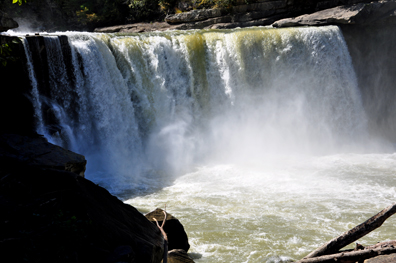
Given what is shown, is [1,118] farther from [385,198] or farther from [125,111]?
[385,198]

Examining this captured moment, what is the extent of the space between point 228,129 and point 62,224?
11129 millimetres

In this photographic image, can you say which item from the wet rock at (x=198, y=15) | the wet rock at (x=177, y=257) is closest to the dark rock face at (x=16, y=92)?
the wet rock at (x=177, y=257)

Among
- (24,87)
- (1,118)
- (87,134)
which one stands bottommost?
(87,134)

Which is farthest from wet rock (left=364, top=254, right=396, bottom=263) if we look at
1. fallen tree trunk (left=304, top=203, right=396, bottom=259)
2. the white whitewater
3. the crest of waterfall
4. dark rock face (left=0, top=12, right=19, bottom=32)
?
dark rock face (left=0, top=12, right=19, bottom=32)

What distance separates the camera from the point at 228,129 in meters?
13.7

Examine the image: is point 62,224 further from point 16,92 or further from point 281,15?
point 281,15

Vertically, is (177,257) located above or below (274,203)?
above

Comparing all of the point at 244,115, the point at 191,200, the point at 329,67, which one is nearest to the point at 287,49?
the point at 329,67

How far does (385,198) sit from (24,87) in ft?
32.0

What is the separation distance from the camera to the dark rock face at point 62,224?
106 inches

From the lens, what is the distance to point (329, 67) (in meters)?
14.0

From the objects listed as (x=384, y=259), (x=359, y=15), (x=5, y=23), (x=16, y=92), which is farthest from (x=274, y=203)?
(x=359, y=15)

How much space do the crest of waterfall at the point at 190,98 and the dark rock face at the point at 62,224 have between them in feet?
20.9

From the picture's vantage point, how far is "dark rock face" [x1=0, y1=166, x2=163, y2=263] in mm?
2686
